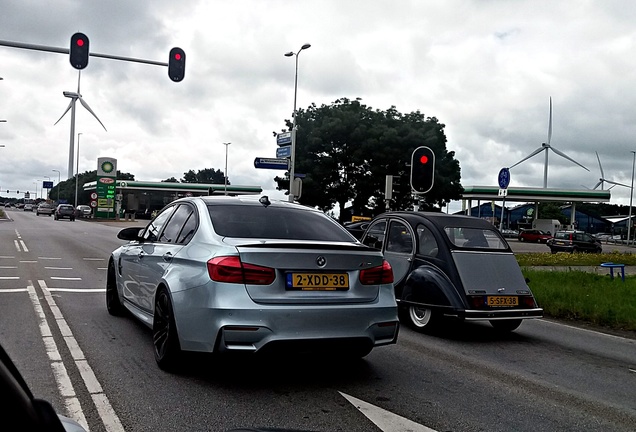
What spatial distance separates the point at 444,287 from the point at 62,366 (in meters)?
4.45

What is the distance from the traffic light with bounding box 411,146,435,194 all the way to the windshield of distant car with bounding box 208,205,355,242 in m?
9.55

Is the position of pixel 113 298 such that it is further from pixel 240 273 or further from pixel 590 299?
pixel 590 299

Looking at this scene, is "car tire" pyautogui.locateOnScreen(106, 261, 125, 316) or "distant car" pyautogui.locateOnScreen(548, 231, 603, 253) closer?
"car tire" pyautogui.locateOnScreen(106, 261, 125, 316)

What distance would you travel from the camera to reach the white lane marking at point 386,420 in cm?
415

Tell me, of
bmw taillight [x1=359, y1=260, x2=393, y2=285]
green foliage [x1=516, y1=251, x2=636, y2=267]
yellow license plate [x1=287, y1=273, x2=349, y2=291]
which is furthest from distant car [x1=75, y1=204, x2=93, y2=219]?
yellow license plate [x1=287, y1=273, x2=349, y2=291]

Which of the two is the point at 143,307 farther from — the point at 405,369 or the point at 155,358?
the point at 405,369

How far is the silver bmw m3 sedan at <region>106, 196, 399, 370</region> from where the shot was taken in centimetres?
470

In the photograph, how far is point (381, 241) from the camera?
937 cm

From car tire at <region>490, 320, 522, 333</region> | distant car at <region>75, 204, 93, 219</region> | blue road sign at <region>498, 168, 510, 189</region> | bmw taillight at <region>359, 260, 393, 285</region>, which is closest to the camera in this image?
bmw taillight at <region>359, 260, 393, 285</region>

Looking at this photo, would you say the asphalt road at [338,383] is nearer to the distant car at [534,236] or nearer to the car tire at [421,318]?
the car tire at [421,318]

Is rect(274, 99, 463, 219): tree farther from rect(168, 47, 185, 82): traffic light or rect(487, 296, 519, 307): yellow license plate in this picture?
rect(487, 296, 519, 307): yellow license plate

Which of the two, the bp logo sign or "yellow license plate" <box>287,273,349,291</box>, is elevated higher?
the bp logo sign

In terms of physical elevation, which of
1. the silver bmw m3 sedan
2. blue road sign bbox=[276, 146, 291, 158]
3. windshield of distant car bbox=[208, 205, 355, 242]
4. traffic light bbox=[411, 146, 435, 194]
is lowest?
the silver bmw m3 sedan

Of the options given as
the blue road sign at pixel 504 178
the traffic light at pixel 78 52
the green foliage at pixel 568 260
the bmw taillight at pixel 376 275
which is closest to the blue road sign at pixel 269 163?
the blue road sign at pixel 504 178
